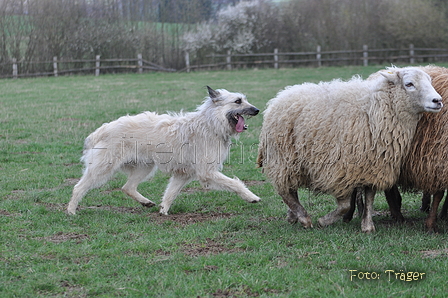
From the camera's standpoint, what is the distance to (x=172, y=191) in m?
7.24

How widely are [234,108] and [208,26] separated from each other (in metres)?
28.9

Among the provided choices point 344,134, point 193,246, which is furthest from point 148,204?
point 344,134

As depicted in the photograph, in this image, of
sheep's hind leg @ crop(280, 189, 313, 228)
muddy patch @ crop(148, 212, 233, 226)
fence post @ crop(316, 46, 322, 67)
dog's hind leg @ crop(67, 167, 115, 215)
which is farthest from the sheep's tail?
fence post @ crop(316, 46, 322, 67)

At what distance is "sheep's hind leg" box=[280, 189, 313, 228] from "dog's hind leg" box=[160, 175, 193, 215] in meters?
1.55

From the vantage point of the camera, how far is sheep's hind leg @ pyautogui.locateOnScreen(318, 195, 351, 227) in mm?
6082

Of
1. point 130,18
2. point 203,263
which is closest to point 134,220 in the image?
point 203,263

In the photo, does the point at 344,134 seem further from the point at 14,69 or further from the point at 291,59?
the point at 291,59

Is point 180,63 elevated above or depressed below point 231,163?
above

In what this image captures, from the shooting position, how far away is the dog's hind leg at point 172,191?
7145mm

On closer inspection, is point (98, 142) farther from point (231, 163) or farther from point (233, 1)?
point (233, 1)

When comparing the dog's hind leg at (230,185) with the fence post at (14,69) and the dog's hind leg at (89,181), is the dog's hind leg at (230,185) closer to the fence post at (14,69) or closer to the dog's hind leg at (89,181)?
the dog's hind leg at (89,181)

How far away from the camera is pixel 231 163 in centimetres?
989

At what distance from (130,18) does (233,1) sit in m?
8.83

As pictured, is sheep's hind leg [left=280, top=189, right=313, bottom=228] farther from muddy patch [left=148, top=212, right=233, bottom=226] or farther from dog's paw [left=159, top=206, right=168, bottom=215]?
dog's paw [left=159, top=206, right=168, bottom=215]
